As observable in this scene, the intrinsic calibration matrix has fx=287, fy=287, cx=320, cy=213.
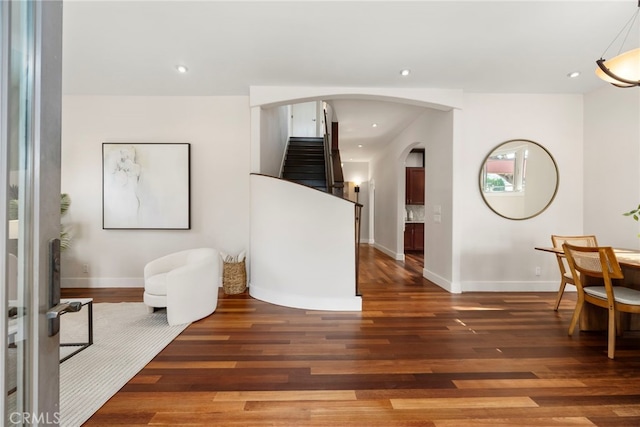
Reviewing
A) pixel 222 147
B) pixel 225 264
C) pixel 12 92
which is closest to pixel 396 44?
pixel 222 147

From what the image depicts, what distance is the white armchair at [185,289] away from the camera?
2826mm

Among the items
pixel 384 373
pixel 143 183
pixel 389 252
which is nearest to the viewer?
pixel 384 373

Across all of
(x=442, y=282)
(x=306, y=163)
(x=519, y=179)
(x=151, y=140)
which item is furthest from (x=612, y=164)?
(x=151, y=140)

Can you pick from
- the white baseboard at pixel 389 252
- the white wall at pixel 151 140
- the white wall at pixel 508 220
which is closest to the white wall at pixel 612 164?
the white wall at pixel 508 220

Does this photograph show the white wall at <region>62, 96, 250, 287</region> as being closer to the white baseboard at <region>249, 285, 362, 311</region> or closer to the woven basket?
the woven basket

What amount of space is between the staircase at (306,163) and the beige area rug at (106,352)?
3.02 metres

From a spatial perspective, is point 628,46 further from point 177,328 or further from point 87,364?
point 87,364

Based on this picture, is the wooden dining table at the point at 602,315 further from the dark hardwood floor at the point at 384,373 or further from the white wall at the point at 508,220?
the white wall at the point at 508,220

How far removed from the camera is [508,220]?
411 centimetres

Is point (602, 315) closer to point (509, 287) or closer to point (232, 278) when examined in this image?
point (509, 287)

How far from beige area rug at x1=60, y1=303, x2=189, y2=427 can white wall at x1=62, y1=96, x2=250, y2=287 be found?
100 cm

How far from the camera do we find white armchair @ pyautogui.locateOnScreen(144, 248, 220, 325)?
9.27ft

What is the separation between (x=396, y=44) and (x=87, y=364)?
386 centimetres

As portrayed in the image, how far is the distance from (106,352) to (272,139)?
11.6 feet
